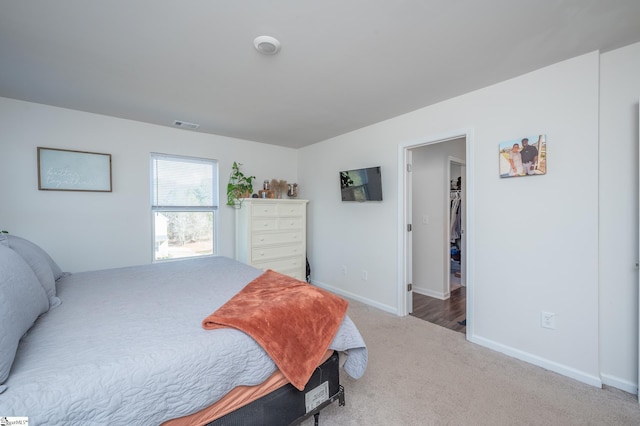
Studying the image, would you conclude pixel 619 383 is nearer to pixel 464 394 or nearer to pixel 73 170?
pixel 464 394

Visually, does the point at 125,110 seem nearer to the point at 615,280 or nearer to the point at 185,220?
the point at 185,220

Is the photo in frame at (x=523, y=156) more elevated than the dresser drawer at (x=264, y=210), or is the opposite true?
the photo in frame at (x=523, y=156)

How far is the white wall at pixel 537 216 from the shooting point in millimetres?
1964

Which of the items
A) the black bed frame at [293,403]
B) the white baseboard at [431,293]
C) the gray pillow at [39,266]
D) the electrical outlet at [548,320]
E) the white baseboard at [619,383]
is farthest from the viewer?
the white baseboard at [431,293]

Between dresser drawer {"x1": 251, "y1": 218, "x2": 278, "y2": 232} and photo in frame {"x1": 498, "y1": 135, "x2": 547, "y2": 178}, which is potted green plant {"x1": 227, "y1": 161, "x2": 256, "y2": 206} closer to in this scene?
dresser drawer {"x1": 251, "y1": 218, "x2": 278, "y2": 232}

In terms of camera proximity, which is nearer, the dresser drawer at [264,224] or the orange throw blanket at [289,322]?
the orange throw blanket at [289,322]

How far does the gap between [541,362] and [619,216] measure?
1.25m

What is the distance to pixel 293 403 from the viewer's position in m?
1.42

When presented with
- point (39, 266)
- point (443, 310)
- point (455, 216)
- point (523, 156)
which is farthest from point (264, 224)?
point (455, 216)

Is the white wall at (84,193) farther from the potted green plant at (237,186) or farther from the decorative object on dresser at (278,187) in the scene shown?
the decorative object on dresser at (278,187)

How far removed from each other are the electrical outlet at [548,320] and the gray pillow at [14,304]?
3.13 metres

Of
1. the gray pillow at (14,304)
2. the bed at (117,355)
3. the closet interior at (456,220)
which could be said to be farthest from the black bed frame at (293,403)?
the closet interior at (456,220)

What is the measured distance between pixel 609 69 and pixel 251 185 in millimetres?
3904

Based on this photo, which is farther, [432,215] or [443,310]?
[432,215]
